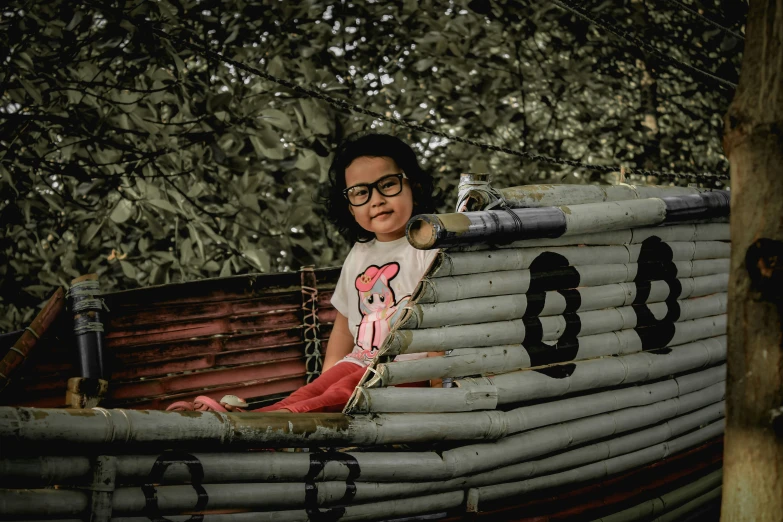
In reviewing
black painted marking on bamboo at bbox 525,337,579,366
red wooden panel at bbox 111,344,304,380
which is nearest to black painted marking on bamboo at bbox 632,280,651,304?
black painted marking on bamboo at bbox 525,337,579,366

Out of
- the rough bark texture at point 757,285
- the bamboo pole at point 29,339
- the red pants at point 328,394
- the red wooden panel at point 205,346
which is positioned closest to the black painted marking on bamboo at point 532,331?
the red pants at point 328,394

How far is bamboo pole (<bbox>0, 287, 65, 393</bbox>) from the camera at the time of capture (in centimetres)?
217

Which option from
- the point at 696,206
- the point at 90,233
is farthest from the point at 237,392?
the point at 696,206

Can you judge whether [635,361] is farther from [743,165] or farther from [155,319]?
[155,319]

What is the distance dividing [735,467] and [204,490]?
1004mm

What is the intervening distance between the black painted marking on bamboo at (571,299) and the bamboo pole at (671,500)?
1.97 ft

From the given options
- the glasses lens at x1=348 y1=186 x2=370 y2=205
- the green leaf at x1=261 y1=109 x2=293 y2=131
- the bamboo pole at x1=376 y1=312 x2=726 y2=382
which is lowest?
the bamboo pole at x1=376 y1=312 x2=726 y2=382

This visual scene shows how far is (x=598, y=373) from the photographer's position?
1977 millimetres

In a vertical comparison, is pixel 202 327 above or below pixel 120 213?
below

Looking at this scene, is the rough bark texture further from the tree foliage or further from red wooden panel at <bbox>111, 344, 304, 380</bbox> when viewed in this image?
red wooden panel at <bbox>111, 344, 304, 380</bbox>

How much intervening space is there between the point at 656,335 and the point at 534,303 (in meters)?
0.55

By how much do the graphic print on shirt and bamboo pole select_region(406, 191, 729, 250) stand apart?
73cm

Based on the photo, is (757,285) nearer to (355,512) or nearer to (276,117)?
(355,512)

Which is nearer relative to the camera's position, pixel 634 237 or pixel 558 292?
pixel 558 292
